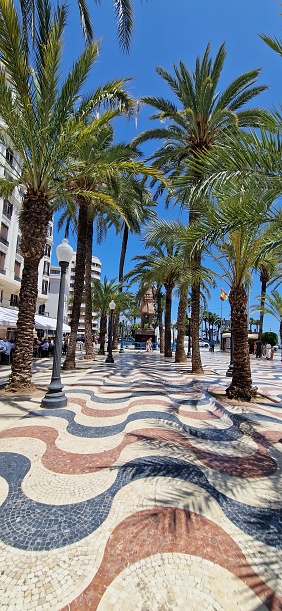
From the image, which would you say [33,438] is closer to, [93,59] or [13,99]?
[13,99]

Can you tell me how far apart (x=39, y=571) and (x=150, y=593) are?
0.74 m

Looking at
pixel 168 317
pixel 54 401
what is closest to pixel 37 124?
pixel 54 401

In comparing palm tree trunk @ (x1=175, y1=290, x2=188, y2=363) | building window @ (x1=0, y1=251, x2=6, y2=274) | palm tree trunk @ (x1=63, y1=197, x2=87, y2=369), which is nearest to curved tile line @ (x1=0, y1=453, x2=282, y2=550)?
palm tree trunk @ (x1=63, y1=197, x2=87, y2=369)

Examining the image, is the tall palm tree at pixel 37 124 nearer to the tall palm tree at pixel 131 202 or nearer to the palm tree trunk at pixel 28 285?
the palm tree trunk at pixel 28 285

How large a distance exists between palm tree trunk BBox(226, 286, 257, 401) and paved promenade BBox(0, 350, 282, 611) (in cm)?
200

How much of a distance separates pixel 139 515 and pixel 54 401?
3.82 meters

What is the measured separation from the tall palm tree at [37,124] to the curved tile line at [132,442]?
355 cm

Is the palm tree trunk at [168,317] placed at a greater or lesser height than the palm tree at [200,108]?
lesser

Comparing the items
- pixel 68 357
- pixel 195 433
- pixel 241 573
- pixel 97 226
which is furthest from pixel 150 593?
pixel 97 226

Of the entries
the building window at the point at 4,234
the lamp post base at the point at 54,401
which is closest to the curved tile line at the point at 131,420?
the lamp post base at the point at 54,401

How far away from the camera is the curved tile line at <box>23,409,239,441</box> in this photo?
442 cm

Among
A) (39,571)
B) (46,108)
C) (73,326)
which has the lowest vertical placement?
(39,571)

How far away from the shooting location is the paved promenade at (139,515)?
69.6 inches

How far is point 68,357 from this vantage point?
12.4m
